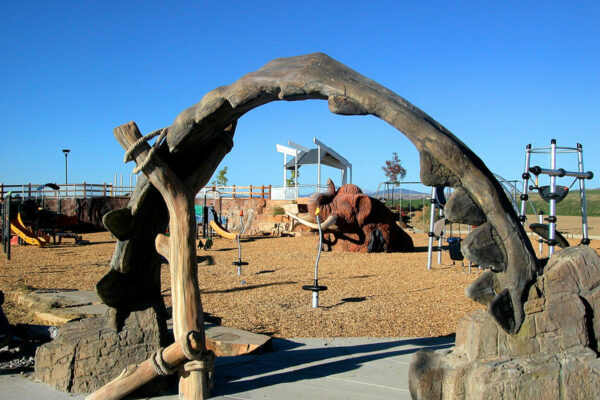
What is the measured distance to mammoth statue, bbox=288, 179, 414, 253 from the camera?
14.1 metres

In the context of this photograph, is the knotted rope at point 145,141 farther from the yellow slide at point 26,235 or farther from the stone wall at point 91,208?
the stone wall at point 91,208

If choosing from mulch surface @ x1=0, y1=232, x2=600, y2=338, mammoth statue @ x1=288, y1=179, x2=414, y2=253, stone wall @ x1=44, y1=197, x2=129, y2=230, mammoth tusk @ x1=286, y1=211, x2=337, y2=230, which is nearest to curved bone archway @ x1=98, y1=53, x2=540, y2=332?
mulch surface @ x1=0, y1=232, x2=600, y2=338

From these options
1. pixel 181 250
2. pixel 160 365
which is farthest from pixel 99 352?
pixel 181 250

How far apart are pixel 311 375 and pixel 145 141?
2.28 m

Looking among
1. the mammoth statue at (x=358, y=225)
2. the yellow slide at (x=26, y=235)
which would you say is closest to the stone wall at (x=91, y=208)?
the yellow slide at (x=26, y=235)

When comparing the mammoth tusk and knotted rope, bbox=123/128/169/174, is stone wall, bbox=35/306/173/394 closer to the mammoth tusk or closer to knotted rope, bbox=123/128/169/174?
knotted rope, bbox=123/128/169/174

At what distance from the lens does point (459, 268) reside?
11.7 m

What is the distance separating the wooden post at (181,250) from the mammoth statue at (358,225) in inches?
407

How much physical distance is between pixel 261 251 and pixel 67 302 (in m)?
8.35

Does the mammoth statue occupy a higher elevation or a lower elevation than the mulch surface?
higher

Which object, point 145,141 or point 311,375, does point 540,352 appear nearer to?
point 311,375

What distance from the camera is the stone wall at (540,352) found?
2.54 meters

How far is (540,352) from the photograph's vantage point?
2701 millimetres

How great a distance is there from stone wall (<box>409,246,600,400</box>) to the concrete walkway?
82cm
